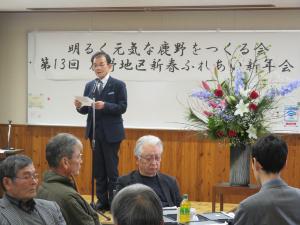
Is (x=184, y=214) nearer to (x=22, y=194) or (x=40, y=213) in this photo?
(x=40, y=213)

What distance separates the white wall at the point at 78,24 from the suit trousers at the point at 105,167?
60.8 inches

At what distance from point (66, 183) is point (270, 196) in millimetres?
1160

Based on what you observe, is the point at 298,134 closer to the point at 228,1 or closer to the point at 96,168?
the point at 228,1

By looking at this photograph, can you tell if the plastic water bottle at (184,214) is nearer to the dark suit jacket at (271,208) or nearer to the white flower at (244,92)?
the dark suit jacket at (271,208)

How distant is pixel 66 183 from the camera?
Result: 2.92 metres

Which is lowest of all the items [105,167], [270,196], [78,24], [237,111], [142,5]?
[105,167]

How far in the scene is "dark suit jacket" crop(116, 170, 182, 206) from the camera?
3.59m

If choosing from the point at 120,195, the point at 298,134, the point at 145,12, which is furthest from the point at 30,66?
the point at 120,195

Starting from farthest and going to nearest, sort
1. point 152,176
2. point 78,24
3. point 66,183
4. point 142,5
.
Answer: point 78,24 < point 142,5 < point 152,176 < point 66,183

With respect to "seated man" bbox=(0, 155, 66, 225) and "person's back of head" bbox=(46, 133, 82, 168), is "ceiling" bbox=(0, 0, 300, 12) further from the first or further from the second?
"seated man" bbox=(0, 155, 66, 225)

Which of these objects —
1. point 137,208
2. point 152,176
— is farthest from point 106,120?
point 137,208

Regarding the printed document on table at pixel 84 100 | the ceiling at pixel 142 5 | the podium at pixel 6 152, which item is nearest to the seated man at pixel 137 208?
the printed document on table at pixel 84 100

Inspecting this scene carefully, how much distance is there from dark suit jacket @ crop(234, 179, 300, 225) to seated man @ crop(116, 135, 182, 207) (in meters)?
1.35

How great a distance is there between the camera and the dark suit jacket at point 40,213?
8.36 feet
